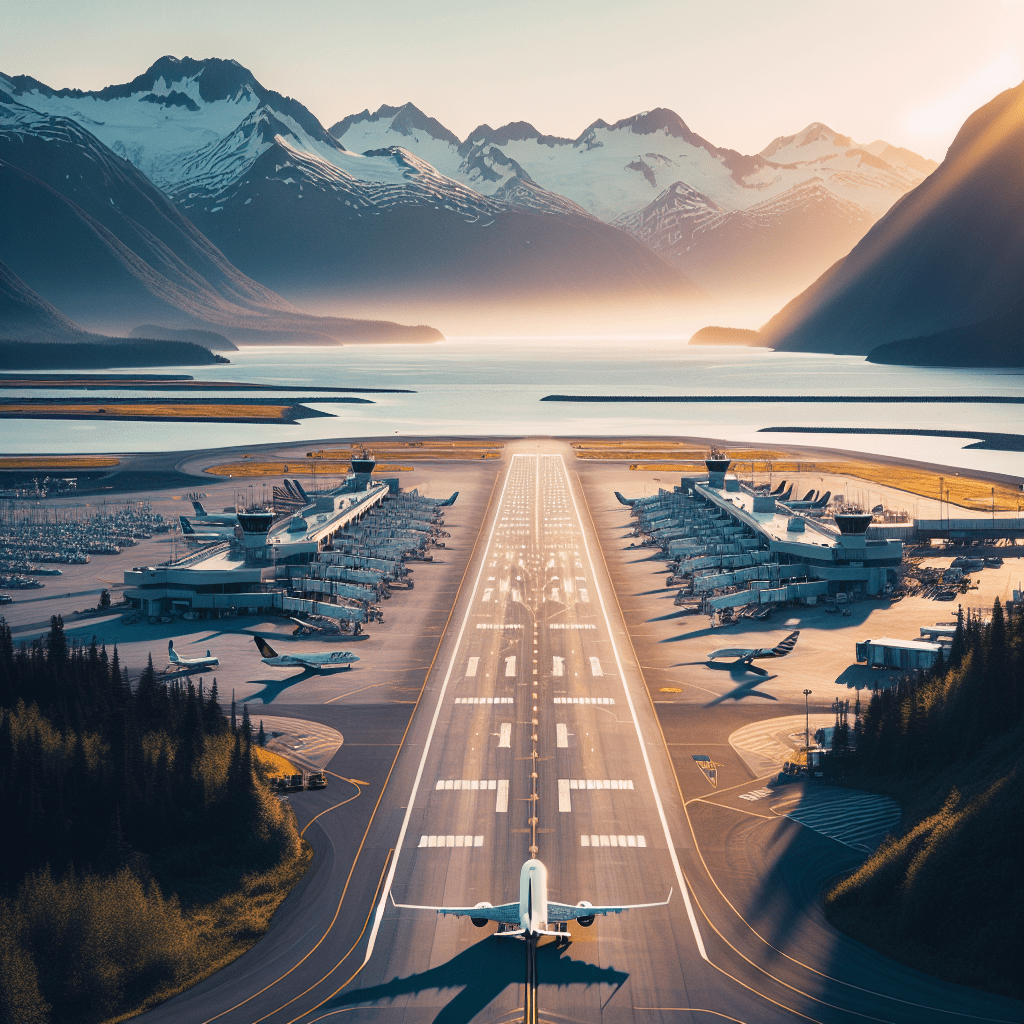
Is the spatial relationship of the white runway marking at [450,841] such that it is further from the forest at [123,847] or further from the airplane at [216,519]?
the airplane at [216,519]

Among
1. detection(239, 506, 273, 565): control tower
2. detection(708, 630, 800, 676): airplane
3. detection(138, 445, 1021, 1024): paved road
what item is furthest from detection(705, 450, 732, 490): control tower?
detection(138, 445, 1021, 1024): paved road

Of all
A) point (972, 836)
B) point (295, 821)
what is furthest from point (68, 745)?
point (972, 836)

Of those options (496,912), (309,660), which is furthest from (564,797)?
(309,660)

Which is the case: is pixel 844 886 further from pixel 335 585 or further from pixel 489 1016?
pixel 335 585

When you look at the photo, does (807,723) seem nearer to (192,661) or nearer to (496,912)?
(496,912)

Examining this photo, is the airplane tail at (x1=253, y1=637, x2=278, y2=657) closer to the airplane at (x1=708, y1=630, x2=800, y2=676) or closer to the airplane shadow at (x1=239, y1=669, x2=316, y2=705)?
the airplane shadow at (x1=239, y1=669, x2=316, y2=705)

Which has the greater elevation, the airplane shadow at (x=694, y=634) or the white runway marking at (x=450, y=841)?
the airplane shadow at (x=694, y=634)

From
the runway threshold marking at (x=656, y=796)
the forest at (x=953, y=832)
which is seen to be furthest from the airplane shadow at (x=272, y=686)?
the forest at (x=953, y=832)
